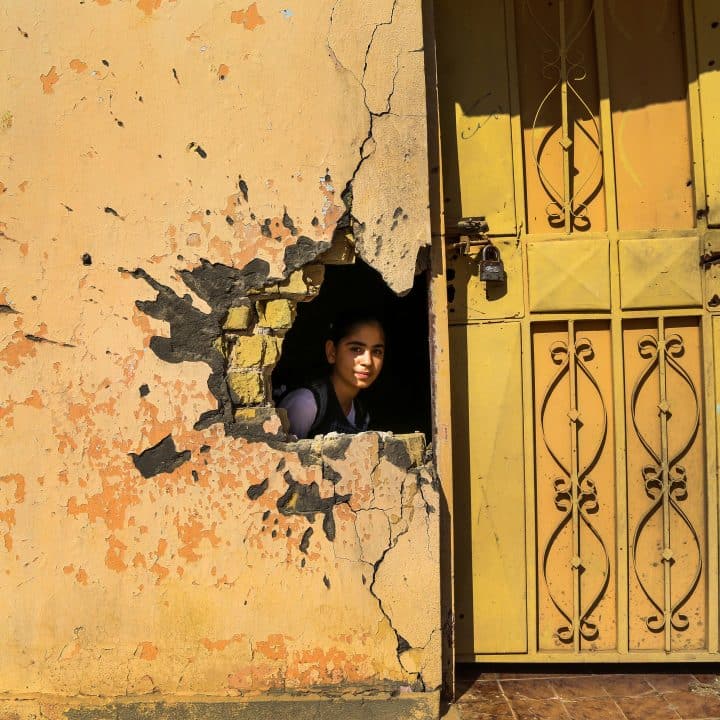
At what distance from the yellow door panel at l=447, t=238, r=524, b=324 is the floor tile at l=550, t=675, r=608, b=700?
1.68 meters

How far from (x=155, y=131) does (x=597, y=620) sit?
292 cm

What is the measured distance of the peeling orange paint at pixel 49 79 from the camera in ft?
8.96

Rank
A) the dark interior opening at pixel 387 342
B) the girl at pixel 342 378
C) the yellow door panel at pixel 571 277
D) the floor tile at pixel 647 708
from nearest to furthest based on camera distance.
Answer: the floor tile at pixel 647 708
the yellow door panel at pixel 571 277
the girl at pixel 342 378
the dark interior opening at pixel 387 342

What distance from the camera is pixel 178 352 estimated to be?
2.70 metres

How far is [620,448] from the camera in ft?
9.69

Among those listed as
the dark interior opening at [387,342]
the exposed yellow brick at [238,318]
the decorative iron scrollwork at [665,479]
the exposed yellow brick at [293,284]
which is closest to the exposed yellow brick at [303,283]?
the exposed yellow brick at [293,284]

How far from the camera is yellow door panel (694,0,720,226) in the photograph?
297 cm

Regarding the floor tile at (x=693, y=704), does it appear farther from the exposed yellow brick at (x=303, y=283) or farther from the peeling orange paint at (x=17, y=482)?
the peeling orange paint at (x=17, y=482)

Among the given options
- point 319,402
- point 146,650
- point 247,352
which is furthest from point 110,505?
point 319,402

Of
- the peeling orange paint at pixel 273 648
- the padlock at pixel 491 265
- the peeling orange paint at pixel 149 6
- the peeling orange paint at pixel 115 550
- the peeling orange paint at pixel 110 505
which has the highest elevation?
the peeling orange paint at pixel 149 6

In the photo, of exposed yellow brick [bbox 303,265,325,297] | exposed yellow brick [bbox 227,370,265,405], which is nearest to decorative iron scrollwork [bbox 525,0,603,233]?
exposed yellow brick [bbox 303,265,325,297]

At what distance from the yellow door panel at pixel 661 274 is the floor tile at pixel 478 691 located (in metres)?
1.83

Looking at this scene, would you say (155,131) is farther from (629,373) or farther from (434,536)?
(629,373)

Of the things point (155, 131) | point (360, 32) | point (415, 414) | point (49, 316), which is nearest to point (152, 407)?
point (49, 316)
